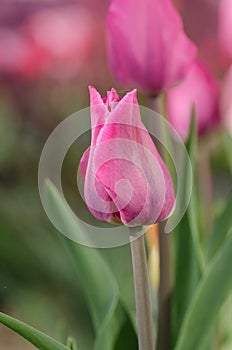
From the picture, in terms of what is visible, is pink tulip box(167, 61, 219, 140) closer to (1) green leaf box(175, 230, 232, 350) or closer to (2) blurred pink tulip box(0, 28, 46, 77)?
(1) green leaf box(175, 230, 232, 350)

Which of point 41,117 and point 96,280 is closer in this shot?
point 96,280

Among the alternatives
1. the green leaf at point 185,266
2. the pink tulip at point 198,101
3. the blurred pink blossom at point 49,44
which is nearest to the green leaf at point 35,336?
the green leaf at point 185,266

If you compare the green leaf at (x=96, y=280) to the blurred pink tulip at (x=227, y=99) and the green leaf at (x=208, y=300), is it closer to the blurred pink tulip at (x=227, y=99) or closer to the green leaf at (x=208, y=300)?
the green leaf at (x=208, y=300)

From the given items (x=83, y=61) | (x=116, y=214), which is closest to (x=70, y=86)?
(x=83, y=61)

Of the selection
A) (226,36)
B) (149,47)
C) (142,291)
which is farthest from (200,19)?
(142,291)

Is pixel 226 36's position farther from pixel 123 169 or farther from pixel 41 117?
pixel 41 117

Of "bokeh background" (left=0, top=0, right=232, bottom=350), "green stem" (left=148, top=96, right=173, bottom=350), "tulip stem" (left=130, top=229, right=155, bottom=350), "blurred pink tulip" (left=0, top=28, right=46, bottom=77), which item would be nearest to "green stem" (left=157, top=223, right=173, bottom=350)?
"green stem" (left=148, top=96, right=173, bottom=350)
